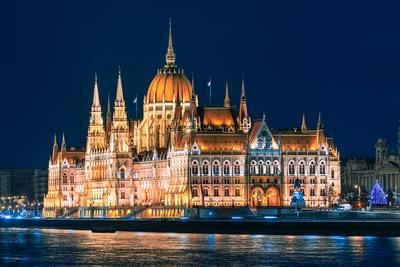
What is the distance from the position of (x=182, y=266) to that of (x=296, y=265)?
9998 mm

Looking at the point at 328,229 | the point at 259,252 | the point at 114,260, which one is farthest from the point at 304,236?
the point at 114,260

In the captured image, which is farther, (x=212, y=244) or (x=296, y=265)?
(x=212, y=244)

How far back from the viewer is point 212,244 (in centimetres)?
17375

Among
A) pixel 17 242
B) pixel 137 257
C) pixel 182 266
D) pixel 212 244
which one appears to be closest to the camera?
pixel 182 266

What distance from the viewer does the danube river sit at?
149 m

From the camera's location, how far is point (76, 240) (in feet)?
623

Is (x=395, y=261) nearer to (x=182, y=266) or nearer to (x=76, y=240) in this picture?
(x=182, y=266)

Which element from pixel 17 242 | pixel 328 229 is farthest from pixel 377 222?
pixel 17 242

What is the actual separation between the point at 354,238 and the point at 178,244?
797 inches

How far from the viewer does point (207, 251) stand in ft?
531

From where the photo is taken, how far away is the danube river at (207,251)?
149 meters

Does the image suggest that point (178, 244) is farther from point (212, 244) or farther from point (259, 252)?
point (259, 252)

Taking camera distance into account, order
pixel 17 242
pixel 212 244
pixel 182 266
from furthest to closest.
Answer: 1. pixel 17 242
2. pixel 212 244
3. pixel 182 266

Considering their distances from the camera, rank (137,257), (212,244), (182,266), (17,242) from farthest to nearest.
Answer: (17,242) < (212,244) < (137,257) < (182,266)
